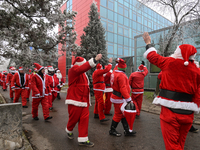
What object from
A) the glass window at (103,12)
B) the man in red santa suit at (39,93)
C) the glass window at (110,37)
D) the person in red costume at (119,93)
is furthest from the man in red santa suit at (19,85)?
the glass window at (110,37)

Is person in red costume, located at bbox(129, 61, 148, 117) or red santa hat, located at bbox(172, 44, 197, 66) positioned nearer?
red santa hat, located at bbox(172, 44, 197, 66)

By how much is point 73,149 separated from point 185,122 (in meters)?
2.38

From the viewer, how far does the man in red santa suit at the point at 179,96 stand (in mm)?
2129

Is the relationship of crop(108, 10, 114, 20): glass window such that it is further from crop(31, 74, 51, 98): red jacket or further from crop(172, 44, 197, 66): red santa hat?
crop(172, 44, 197, 66): red santa hat

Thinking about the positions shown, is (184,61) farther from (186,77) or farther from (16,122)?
(16,122)

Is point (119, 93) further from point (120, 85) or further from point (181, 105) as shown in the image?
point (181, 105)

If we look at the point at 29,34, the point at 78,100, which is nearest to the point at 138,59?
the point at 29,34

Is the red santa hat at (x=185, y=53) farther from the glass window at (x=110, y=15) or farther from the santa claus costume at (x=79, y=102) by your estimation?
the glass window at (x=110, y=15)

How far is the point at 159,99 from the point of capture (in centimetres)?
235

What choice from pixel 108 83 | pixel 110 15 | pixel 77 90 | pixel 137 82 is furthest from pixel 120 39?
pixel 77 90

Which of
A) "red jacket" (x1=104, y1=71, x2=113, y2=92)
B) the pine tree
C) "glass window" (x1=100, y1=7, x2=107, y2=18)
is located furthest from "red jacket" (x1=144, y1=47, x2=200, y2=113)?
"glass window" (x1=100, y1=7, x2=107, y2=18)

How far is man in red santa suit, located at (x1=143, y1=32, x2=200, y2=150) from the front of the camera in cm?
213

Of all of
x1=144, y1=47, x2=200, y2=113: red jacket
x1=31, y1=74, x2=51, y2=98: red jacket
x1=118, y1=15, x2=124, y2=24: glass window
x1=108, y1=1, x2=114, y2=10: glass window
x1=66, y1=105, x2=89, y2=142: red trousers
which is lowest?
x1=66, y1=105, x2=89, y2=142: red trousers

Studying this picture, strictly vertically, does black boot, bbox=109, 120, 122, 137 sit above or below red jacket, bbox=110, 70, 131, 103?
below
